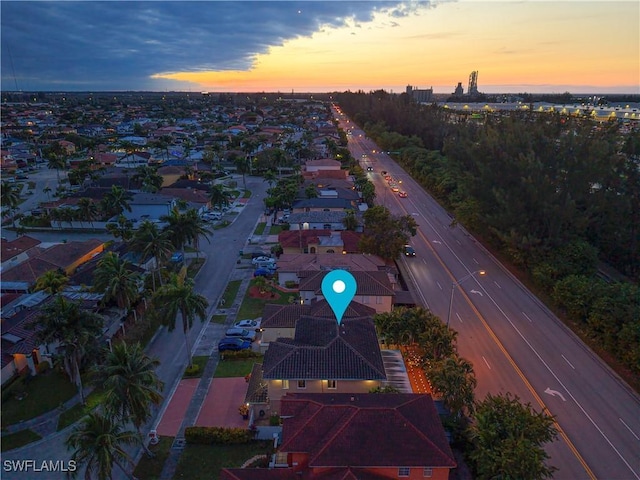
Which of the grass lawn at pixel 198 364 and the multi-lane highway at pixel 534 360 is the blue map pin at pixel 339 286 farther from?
the grass lawn at pixel 198 364

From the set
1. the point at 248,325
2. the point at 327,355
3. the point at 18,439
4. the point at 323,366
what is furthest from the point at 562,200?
the point at 18,439

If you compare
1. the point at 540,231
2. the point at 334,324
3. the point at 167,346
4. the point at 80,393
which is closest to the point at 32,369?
the point at 80,393

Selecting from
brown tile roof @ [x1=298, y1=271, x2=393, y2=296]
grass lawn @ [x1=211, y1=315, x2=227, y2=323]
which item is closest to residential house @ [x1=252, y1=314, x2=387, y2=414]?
brown tile roof @ [x1=298, y1=271, x2=393, y2=296]

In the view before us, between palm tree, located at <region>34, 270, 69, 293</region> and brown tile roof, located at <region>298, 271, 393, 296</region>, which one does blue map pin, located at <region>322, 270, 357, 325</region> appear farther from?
palm tree, located at <region>34, 270, 69, 293</region>

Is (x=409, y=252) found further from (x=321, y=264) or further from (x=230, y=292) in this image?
(x=230, y=292)

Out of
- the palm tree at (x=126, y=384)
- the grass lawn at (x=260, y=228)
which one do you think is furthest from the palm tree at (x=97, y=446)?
the grass lawn at (x=260, y=228)

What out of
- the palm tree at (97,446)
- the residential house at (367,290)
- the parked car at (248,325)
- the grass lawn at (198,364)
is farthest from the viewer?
the residential house at (367,290)
